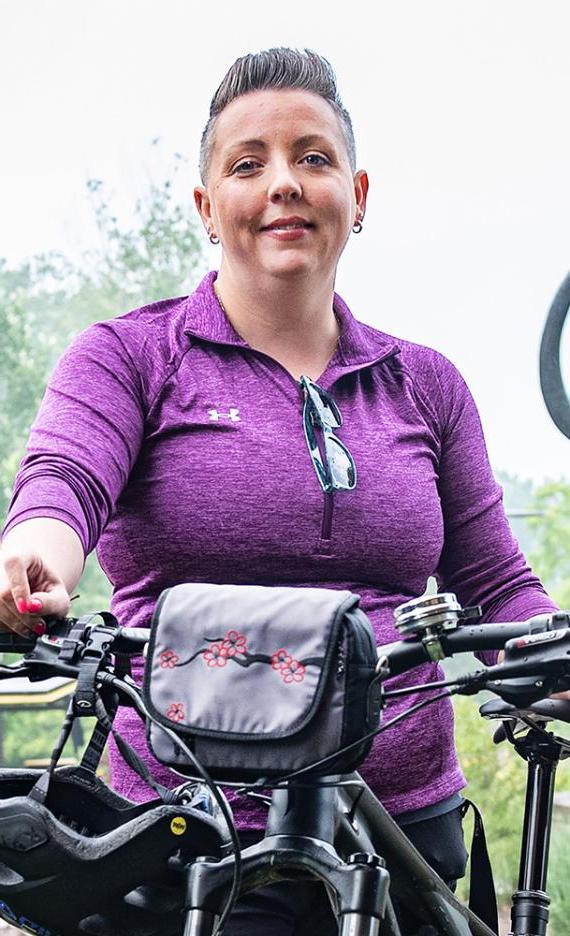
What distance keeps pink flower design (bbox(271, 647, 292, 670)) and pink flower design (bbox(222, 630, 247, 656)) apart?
2 cm

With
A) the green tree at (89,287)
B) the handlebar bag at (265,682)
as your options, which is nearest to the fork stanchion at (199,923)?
the handlebar bag at (265,682)

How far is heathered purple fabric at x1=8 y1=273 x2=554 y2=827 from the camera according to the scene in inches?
50.9

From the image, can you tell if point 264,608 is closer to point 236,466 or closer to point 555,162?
point 236,466

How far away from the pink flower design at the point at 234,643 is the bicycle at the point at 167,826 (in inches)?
3.5

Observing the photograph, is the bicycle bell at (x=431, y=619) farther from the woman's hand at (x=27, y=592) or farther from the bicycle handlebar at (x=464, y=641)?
the woman's hand at (x=27, y=592)

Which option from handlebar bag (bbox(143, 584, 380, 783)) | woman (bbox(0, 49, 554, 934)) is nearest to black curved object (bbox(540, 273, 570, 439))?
woman (bbox(0, 49, 554, 934))

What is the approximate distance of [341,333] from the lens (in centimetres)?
154

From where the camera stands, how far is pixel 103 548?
137 centimetres

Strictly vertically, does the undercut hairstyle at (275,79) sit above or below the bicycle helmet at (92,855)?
above

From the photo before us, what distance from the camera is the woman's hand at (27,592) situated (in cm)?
97

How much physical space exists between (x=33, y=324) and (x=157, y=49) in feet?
2.51

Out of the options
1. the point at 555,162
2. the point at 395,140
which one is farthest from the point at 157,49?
the point at 555,162

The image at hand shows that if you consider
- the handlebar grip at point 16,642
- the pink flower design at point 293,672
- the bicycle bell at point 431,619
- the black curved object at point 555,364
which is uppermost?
the black curved object at point 555,364

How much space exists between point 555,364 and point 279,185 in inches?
13.9
